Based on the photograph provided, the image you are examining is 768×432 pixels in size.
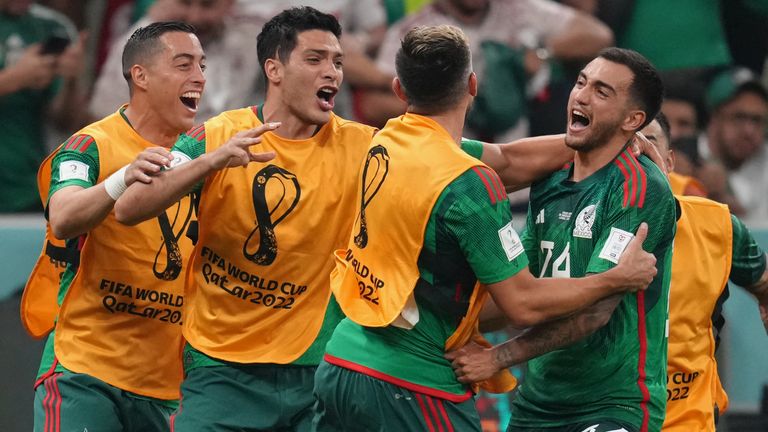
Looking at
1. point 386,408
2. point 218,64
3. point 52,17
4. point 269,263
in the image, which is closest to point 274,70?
point 269,263

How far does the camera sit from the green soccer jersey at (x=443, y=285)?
4633 millimetres

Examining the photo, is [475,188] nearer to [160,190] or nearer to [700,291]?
[160,190]

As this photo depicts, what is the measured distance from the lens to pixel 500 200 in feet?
15.3

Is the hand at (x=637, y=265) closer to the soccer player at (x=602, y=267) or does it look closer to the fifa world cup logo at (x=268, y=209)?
the soccer player at (x=602, y=267)

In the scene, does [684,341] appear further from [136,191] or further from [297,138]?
[136,191]

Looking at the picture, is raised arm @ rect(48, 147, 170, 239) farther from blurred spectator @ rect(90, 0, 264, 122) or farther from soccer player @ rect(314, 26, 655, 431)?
blurred spectator @ rect(90, 0, 264, 122)

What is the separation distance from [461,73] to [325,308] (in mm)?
1249

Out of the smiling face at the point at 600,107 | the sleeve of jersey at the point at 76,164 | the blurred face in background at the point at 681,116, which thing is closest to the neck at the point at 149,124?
the sleeve of jersey at the point at 76,164

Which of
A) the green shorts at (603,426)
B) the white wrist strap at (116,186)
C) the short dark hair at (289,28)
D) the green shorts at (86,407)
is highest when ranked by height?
the short dark hair at (289,28)

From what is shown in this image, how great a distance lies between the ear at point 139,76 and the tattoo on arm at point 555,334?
2.17 m

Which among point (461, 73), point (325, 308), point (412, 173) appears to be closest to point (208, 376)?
point (325, 308)

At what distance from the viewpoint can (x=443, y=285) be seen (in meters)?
4.79

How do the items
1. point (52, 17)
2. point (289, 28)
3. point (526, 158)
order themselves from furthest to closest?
point (52, 17) → point (289, 28) → point (526, 158)

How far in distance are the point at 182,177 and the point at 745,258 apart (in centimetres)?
257
